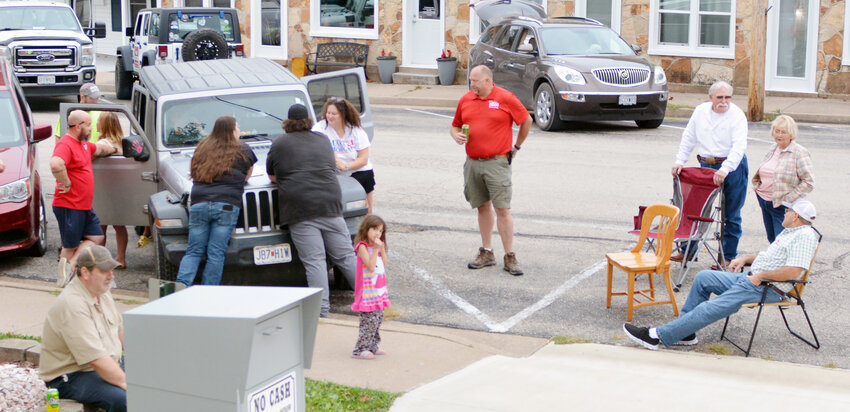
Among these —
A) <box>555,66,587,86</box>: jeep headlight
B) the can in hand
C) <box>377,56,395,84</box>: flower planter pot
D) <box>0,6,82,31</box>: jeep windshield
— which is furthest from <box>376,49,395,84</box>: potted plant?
the can in hand

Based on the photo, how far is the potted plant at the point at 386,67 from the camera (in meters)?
26.5

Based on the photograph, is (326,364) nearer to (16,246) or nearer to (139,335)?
(139,335)

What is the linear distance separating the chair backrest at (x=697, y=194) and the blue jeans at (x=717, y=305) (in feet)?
5.41

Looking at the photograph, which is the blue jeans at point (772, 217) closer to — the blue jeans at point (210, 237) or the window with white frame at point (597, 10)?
the blue jeans at point (210, 237)

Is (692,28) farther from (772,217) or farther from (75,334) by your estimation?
(75,334)

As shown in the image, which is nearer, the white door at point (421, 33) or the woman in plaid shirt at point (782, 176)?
the woman in plaid shirt at point (782, 176)

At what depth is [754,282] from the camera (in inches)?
300

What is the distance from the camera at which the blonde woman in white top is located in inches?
375

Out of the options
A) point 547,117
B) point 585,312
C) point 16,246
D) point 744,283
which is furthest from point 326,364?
point 547,117

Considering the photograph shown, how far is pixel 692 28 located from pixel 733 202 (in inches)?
581

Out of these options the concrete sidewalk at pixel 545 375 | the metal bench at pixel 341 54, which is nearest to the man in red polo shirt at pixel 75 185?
the concrete sidewalk at pixel 545 375

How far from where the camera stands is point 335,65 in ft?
88.7

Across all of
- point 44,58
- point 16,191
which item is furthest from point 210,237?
point 44,58

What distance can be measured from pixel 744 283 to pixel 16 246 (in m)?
6.74
